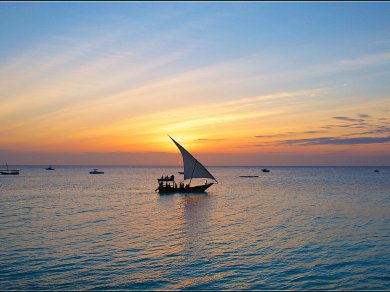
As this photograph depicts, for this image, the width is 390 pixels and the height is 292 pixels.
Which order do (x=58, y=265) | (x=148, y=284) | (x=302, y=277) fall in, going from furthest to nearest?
1. (x=58, y=265)
2. (x=302, y=277)
3. (x=148, y=284)

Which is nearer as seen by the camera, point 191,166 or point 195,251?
point 195,251

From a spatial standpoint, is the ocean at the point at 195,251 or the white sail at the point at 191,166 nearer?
the ocean at the point at 195,251

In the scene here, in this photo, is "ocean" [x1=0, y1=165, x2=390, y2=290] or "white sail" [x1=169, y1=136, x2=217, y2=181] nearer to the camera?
"ocean" [x1=0, y1=165, x2=390, y2=290]

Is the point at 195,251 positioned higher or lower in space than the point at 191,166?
lower

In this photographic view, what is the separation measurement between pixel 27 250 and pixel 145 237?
8.18 meters

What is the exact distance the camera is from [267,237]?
26.4m

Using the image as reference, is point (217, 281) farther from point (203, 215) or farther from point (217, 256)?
point (203, 215)

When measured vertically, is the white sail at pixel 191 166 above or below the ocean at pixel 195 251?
above

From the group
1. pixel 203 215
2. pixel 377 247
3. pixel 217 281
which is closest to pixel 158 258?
pixel 217 281

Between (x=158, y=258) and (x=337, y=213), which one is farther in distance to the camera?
(x=337, y=213)

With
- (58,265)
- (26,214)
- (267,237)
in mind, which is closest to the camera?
(58,265)

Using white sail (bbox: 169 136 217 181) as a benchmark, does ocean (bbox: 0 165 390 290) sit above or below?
below

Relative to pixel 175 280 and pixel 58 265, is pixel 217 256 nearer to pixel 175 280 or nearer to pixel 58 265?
pixel 175 280

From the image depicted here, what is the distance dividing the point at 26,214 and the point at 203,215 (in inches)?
779
